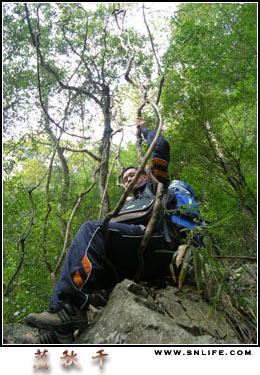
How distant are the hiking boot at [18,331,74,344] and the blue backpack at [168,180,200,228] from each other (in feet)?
4.08

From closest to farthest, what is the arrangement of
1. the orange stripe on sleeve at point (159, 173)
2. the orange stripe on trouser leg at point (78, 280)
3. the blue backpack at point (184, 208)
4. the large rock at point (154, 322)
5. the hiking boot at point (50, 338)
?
the large rock at point (154, 322)
the hiking boot at point (50, 338)
the orange stripe on trouser leg at point (78, 280)
the blue backpack at point (184, 208)
the orange stripe on sleeve at point (159, 173)

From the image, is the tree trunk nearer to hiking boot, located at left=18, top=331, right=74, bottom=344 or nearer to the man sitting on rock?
the man sitting on rock

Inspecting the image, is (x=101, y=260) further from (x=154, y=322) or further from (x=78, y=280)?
(x=154, y=322)

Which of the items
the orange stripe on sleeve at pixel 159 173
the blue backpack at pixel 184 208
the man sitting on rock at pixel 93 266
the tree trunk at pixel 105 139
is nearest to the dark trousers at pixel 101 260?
the man sitting on rock at pixel 93 266

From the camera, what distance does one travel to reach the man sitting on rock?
1.82 meters

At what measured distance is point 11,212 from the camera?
4047 millimetres

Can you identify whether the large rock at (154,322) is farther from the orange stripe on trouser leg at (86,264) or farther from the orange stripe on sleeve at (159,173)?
the orange stripe on sleeve at (159,173)

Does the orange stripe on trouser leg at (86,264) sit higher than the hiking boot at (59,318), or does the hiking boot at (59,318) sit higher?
→ the orange stripe on trouser leg at (86,264)

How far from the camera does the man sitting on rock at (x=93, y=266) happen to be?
182cm

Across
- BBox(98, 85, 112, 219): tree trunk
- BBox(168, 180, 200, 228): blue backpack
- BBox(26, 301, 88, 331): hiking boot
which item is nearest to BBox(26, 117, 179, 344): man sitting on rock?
BBox(26, 301, 88, 331): hiking boot

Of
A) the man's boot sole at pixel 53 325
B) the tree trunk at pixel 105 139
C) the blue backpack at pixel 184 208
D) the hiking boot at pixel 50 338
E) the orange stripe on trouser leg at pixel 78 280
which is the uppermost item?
the tree trunk at pixel 105 139

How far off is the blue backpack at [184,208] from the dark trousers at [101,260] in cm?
23

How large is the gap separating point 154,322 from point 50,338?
0.69 metres

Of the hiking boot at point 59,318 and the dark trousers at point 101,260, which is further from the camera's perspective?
the dark trousers at point 101,260
